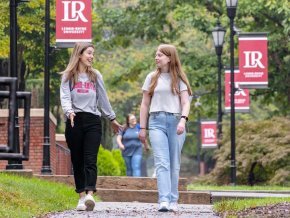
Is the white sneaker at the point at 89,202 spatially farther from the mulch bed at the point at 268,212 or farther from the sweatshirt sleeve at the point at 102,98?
the mulch bed at the point at 268,212

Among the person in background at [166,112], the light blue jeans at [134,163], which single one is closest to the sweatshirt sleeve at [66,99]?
the person in background at [166,112]

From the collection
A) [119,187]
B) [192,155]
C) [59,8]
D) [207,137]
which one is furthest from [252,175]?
[192,155]

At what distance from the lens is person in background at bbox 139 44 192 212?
45.1ft

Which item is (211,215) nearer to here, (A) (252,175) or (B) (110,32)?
(A) (252,175)

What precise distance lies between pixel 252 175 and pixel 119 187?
1411cm

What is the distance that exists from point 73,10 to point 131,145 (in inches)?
117

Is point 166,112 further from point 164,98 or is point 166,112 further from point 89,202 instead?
point 89,202

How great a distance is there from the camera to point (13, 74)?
19.9 m

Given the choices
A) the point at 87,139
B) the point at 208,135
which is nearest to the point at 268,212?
the point at 87,139

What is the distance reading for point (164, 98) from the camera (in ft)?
45.3

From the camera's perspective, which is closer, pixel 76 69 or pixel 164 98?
pixel 164 98

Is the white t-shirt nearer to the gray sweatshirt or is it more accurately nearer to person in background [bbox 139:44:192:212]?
person in background [bbox 139:44:192:212]

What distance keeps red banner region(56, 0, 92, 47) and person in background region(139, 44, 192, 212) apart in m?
9.54

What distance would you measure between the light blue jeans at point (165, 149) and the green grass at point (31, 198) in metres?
1.27
